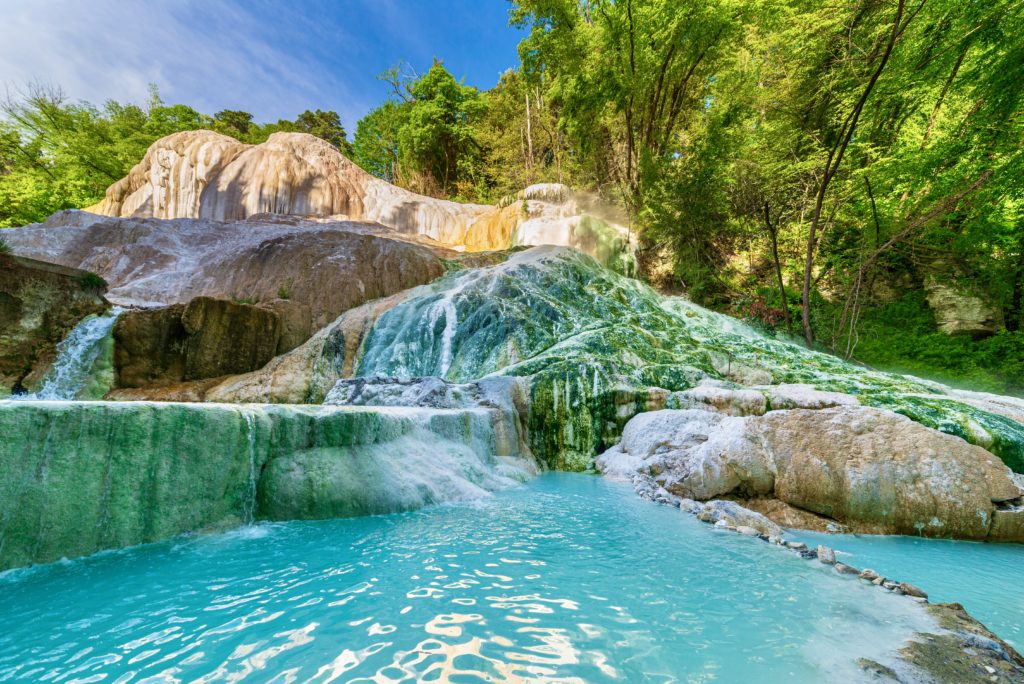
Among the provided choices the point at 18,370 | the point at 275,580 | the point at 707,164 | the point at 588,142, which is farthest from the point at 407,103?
the point at 275,580

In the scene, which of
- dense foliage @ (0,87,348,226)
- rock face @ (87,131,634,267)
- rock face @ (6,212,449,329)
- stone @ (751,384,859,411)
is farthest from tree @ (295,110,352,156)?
stone @ (751,384,859,411)

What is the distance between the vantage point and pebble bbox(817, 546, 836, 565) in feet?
10.3

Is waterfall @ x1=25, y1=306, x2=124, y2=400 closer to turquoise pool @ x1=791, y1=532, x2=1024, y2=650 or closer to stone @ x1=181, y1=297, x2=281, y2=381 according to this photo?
stone @ x1=181, y1=297, x2=281, y2=381

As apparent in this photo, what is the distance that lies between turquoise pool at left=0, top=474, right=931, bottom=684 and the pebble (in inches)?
5.7

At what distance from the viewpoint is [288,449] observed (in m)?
3.98

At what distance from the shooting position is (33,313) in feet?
26.3

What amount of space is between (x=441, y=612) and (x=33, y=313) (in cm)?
1080

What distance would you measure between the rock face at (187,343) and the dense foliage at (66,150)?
629 inches

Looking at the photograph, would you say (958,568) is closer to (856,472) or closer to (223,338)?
(856,472)

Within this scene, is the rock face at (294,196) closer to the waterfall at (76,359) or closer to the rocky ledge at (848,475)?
the waterfall at (76,359)

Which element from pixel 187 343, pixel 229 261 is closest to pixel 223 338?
pixel 187 343

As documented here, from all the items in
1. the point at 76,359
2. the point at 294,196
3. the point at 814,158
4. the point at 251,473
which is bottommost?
the point at 251,473

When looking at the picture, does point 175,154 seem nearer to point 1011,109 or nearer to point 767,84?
point 767,84

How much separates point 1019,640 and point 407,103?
2960 cm
